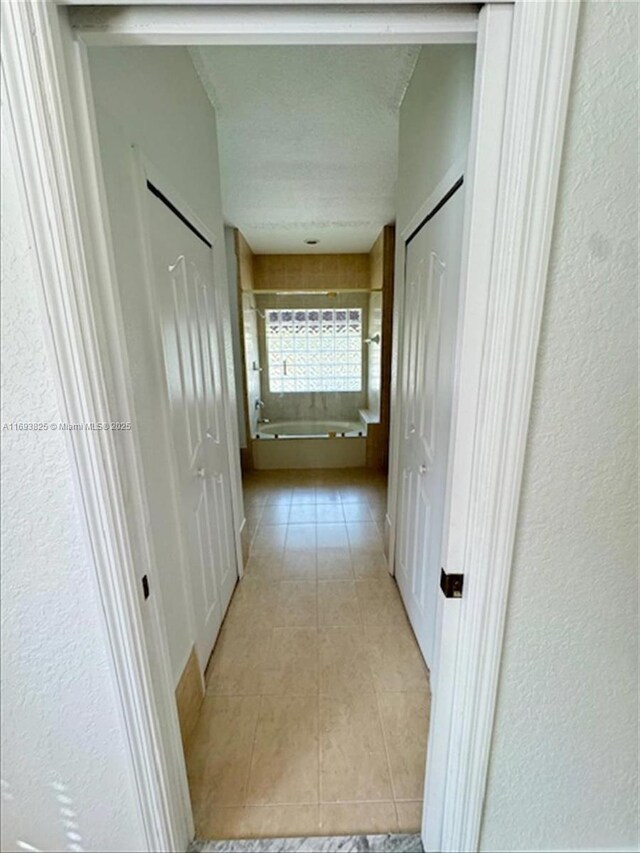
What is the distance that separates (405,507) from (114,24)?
6.62 feet

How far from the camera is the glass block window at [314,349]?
195 inches

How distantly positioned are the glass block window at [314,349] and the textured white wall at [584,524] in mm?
4382

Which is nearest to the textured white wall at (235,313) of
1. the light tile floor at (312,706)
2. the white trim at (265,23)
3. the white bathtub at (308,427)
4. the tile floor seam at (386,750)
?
the white bathtub at (308,427)

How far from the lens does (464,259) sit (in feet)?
2.51

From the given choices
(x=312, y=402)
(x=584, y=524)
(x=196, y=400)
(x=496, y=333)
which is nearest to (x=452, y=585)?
(x=584, y=524)

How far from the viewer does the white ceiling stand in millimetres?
1585

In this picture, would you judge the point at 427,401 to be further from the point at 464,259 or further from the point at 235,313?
the point at 235,313

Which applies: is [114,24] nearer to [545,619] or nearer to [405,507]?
[545,619]

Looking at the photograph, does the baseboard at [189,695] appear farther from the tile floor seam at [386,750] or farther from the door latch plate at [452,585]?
the door latch plate at [452,585]

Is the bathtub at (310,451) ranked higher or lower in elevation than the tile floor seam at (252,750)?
higher

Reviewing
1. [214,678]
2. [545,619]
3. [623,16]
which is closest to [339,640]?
[214,678]

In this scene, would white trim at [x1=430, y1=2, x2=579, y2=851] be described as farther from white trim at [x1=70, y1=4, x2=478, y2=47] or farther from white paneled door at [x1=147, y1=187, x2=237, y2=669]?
white paneled door at [x1=147, y1=187, x2=237, y2=669]

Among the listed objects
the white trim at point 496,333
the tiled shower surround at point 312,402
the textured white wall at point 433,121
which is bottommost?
the tiled shower surround at point 312,402

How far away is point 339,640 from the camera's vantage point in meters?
1.93
